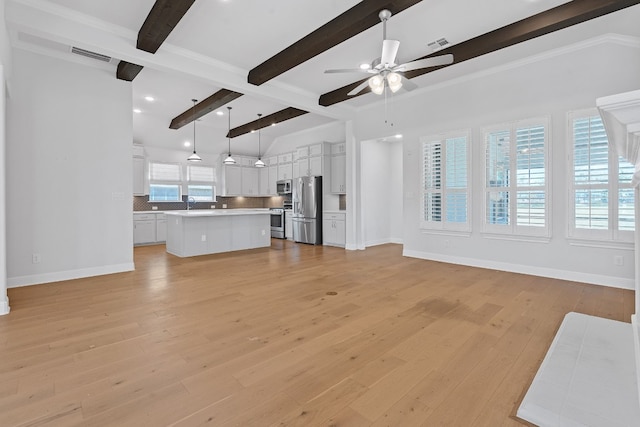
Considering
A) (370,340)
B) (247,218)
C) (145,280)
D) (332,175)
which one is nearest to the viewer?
(370,340)

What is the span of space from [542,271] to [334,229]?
4237 mm

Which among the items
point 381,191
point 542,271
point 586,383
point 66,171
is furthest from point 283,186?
point 586,383

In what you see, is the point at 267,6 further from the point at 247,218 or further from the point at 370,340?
the point at 247,218

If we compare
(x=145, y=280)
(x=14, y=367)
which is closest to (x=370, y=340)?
(x=14, y=367)

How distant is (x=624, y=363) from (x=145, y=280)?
16.4ft

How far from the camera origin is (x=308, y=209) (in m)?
7.86

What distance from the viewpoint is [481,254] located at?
500cm

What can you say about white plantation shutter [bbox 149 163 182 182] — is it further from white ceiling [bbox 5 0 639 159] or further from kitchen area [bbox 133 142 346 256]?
white ceiling [bbox 5 0 639 159]

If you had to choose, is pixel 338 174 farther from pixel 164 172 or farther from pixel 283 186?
pixel 164 172

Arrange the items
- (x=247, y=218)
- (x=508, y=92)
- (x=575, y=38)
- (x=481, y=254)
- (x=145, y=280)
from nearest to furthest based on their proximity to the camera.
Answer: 1. (x=575, y=38)
2. (x=145, y=280)
3. (x=508, y=92)
4. (x=481, y=254)
5. (x=247, y=218)

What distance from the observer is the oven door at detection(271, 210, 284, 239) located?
904 cm

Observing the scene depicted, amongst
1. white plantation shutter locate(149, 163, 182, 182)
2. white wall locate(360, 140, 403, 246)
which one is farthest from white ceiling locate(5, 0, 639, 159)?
white plantation shutter locate(149, 163, 182, 182)

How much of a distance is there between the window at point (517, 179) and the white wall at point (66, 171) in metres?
5.78

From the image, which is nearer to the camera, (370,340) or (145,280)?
(370,340)
